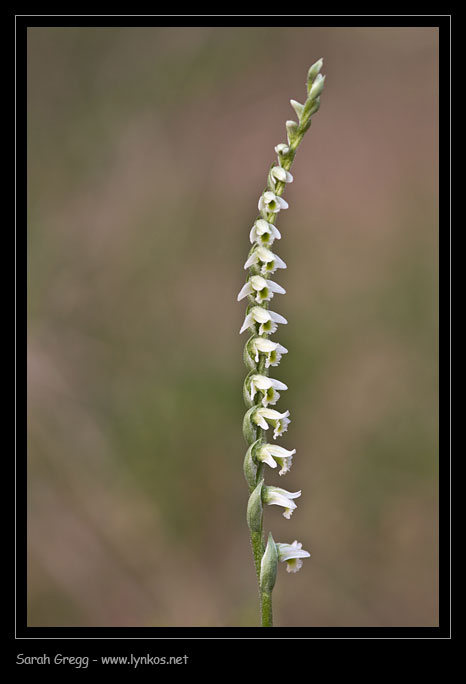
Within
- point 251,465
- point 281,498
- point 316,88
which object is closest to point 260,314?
point 251,465

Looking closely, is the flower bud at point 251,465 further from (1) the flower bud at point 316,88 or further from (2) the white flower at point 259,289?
(1) the flower bud at point 316,88

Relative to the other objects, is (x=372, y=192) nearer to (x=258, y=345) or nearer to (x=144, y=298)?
(x=144, y=298)

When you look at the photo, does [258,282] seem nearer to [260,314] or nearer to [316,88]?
[260,314]

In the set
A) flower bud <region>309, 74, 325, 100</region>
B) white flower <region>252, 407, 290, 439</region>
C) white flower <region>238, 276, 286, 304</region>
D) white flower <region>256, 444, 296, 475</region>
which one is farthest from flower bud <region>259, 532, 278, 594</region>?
flower bud <region>309, 74, 325, 100</region>

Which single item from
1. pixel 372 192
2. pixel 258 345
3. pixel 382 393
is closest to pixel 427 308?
pixel 382 393

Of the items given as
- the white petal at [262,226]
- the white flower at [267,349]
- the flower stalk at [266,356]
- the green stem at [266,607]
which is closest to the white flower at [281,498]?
the flower stalk at [266,356]
